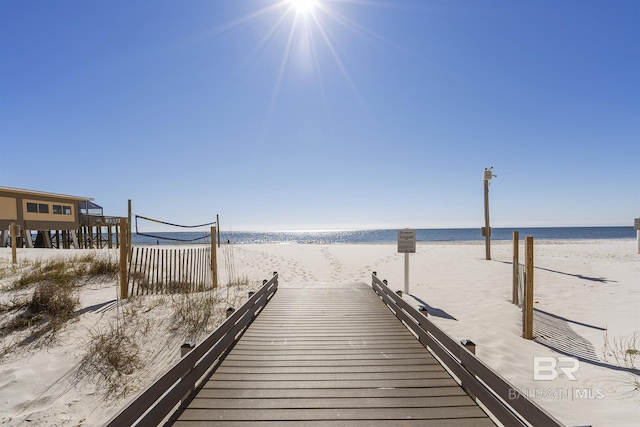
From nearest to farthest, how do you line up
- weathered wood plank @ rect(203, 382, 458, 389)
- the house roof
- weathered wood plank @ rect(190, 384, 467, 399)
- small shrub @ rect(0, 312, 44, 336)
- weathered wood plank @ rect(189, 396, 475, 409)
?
weathered wood plank @ rect(189, 396, 475, 409) → weathered wood plank @ rect(190, 384, 467, 399) → weathered wood plank @ rect(203, 382, 458, 389) → small shrub @ rect(0, 312, 44, 336) → the house roof

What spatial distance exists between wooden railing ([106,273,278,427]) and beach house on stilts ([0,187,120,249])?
20920 millimetres

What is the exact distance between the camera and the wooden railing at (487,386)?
7.60 feet

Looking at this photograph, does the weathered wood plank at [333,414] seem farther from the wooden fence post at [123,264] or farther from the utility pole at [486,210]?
the utility pole at [486,210]

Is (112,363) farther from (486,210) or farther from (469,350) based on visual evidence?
(486,210)

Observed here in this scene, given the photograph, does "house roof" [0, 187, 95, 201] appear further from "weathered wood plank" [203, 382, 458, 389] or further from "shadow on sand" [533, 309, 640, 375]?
"shadow on sand" [533, 309, 640, 375]

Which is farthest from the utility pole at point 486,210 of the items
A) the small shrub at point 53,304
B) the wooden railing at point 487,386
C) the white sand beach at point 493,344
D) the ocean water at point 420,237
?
the ocean water at point 420,237

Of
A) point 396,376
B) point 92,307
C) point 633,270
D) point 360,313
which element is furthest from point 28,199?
point 633,270

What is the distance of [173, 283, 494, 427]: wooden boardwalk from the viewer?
9.95 feet

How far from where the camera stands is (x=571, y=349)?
5656mm

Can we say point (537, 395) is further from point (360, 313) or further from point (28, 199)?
point (28, 199)

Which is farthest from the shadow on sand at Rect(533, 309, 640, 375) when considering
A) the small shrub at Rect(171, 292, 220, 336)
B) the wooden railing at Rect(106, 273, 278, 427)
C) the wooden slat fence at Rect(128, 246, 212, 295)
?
the wooden slat fence at Rect(128, 246, 212, 295)

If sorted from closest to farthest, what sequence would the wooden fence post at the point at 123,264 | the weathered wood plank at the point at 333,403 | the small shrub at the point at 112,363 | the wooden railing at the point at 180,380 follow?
the wooden railing at the point at 180,380 < the weathered wood plank at the point at 333,403 < the small shrub at the point at 112,363 < the wooden fence post at the point at 123,264

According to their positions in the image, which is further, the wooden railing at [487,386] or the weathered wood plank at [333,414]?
the weathered wood plank at [333,414]

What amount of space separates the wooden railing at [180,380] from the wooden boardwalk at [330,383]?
17cm
